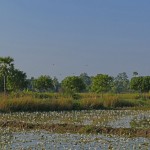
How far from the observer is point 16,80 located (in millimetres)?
45938

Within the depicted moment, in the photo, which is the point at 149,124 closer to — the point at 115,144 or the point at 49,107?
the point at 115,144

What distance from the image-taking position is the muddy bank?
45.8ft

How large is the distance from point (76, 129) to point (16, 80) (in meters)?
31.5

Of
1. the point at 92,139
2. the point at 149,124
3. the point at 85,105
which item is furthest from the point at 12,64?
the point at 92,139

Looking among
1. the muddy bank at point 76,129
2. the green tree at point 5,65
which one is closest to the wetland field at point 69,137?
the muddy bank at point 76,129

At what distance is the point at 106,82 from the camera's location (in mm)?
49125

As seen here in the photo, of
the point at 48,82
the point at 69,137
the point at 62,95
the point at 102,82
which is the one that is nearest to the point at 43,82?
the point at 48,82

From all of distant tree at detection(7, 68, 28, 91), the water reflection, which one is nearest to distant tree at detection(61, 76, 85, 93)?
distant tree at detection(7, 68, 28, 91)

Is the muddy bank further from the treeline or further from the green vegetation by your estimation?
the treeline

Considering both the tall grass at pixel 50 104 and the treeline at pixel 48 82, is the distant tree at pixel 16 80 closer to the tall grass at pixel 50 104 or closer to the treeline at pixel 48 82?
the treeline at pixel 48 82

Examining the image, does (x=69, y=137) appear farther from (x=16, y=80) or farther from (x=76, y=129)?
(x=16, y=80)

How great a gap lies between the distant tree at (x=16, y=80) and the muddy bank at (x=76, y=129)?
27527 millimetres

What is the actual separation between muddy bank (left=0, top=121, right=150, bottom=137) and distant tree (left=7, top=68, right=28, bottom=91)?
27.5 metres

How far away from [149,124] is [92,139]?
5268mm
